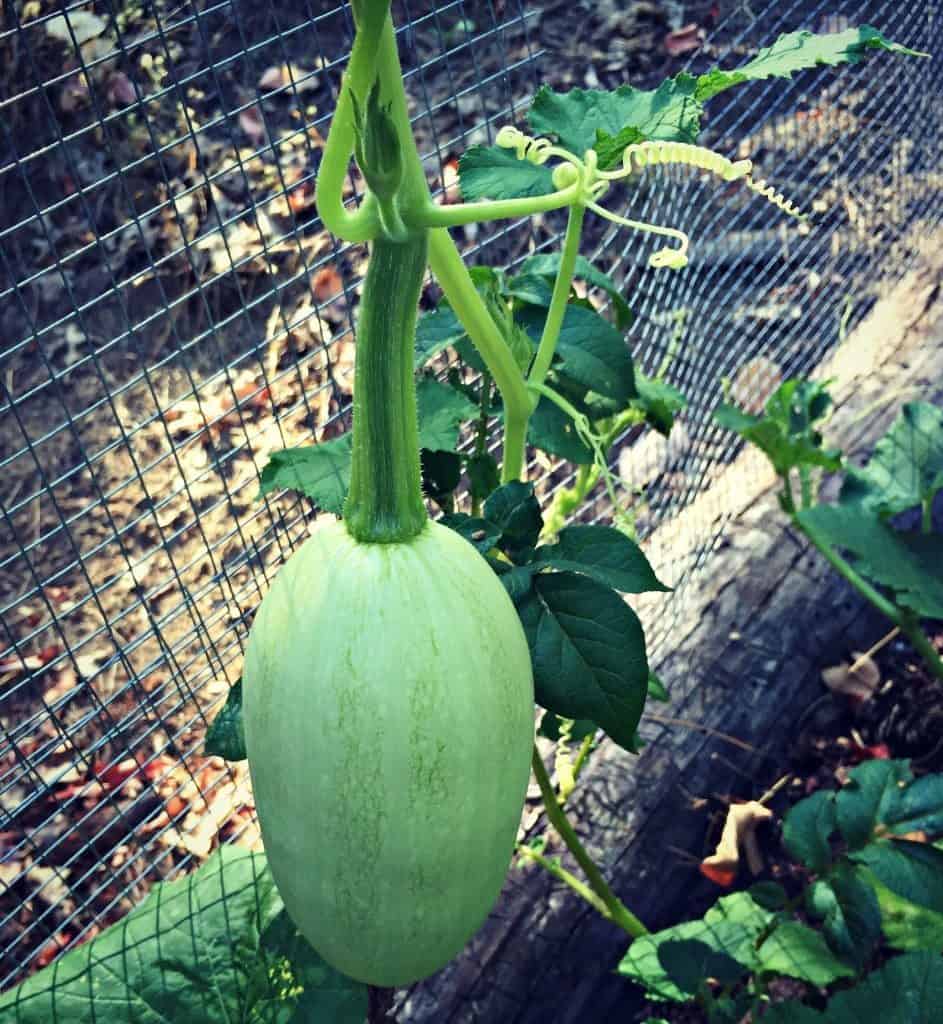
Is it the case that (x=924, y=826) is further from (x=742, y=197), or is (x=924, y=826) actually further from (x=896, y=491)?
(x=742, y=197)

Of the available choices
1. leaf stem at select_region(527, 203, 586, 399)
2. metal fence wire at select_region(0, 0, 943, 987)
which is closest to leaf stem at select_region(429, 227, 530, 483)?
leaf stem at select_region(527, 203, 586, 399)

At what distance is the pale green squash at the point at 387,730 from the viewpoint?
77cm

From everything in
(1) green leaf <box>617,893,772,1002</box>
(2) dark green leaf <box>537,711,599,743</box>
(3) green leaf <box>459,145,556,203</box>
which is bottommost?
(1) green leaf <box>617,893,772,1002</box>

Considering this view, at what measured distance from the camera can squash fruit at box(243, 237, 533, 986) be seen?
762 millimetres

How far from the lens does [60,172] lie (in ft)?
8.98

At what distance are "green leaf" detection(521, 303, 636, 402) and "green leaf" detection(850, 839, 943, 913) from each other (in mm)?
576

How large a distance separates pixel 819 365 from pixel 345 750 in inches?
66.3

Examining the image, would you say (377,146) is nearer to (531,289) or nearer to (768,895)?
(531,289)

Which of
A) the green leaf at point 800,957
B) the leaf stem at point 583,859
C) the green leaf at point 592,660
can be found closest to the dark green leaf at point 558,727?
the leaf stem at point 583,859

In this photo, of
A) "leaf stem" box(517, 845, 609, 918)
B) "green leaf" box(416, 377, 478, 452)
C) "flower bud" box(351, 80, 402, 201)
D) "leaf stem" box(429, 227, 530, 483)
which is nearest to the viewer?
"flower bud" box(351, 80, 402, 201)

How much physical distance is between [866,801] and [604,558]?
566mm

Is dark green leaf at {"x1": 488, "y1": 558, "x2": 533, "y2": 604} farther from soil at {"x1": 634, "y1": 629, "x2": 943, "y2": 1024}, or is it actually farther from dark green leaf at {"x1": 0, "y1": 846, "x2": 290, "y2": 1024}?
soil at {"x1": 634, "y1": 629, "x2": 943, "y2": 1024}

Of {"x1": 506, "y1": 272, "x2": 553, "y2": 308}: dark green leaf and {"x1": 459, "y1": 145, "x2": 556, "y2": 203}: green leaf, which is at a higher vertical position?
{"x1": 459, "y1": 145, "x2": 556, "y2": 203}: green leaf

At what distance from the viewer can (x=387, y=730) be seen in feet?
2.50
